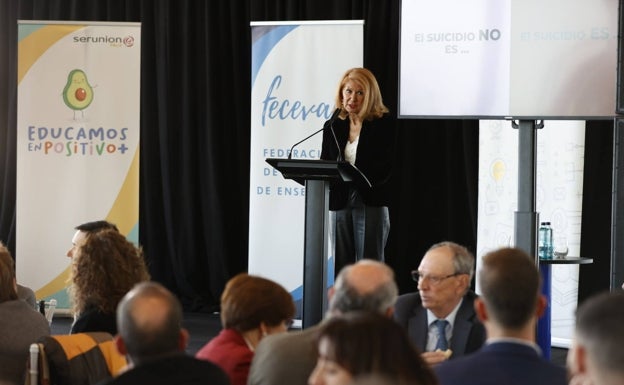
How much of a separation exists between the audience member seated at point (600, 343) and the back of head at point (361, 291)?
0.94 metres

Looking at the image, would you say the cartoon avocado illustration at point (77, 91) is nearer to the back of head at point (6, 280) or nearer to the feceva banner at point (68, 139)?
the feceva banner at point (68, 139)

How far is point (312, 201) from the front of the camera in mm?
5043

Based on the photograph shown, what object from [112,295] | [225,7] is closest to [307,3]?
[225,7]

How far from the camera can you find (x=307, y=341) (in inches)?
112

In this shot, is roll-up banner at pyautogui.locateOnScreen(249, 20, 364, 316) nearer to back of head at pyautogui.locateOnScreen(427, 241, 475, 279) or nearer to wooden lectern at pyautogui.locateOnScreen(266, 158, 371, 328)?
wooden lectern at pyautogui.locateOnScreen(266, 158, 371, 328)

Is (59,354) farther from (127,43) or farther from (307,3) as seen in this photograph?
(307,3)

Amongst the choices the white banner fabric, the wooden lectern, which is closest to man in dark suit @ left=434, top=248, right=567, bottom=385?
the wooden lectern

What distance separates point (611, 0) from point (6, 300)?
128 inches

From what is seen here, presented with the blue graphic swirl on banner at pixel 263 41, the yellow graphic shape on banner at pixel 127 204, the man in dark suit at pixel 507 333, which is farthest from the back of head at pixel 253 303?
the yellow graphic shape on banner at pixel 127 204

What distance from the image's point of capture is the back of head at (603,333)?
1.79m

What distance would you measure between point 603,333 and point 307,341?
116cm

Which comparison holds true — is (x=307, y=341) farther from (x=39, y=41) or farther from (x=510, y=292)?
(x=39, y=41)

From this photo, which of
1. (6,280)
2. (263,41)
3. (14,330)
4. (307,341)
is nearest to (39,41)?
(263,41)

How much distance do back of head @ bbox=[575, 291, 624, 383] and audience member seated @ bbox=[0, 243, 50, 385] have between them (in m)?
2.16
